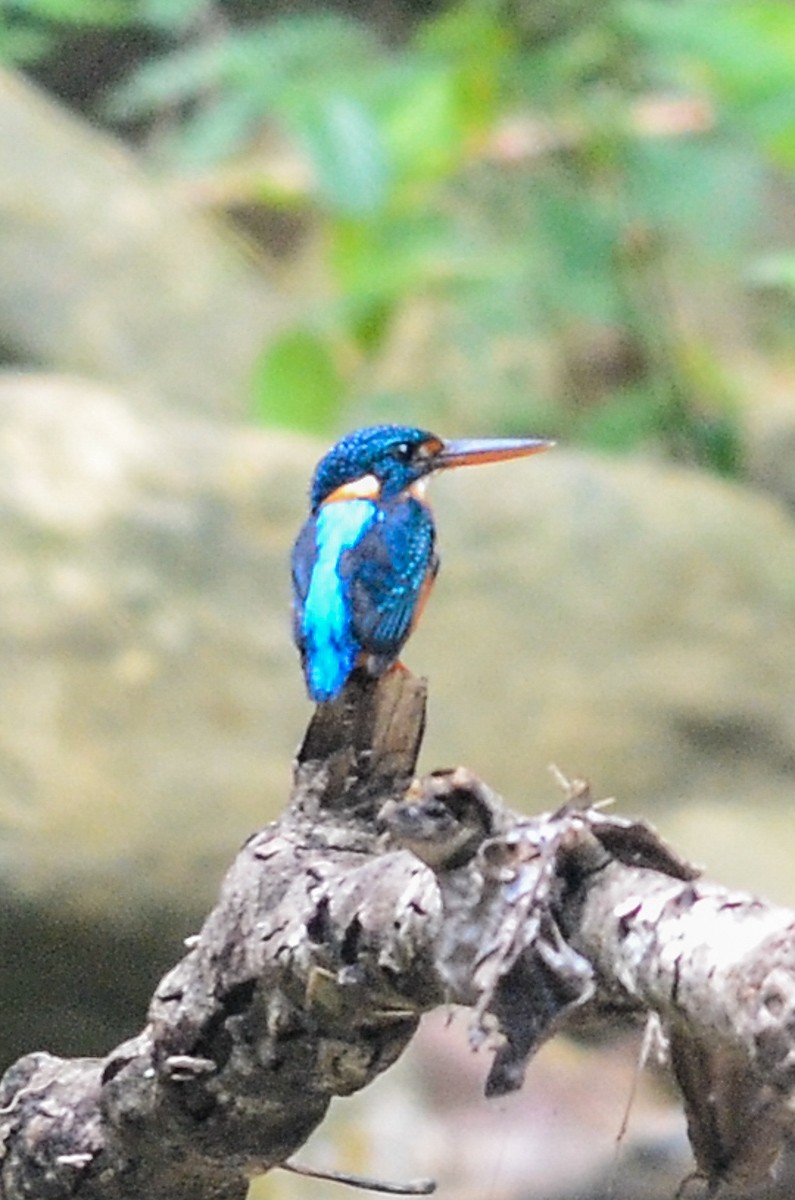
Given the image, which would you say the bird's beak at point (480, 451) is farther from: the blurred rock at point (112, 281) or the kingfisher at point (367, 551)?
the blurred rock at point (112, 281)

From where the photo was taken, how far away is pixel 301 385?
335 centimetres

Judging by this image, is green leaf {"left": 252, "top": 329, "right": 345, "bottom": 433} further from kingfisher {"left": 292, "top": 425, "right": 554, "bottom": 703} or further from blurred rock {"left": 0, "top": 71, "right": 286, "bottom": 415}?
kingfisher {"left": 292, "top": 425, "right": 554, "bottom": 703}

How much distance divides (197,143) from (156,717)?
A: 3.61ft

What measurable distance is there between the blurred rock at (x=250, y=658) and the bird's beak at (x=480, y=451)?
118 cm

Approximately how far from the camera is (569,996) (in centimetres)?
79

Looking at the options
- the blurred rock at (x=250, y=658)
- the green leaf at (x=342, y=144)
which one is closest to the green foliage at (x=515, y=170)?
the green leaf at (x=342, y=144)

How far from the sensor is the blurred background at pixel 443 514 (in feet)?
7.82

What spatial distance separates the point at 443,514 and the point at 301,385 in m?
0.50

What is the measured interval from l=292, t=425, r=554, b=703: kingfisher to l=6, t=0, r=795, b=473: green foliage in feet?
4.23

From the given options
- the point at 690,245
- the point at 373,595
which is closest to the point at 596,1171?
the point at 373,595

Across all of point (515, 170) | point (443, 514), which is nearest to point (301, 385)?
point (443, 514)

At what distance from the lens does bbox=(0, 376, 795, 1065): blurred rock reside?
244 cm

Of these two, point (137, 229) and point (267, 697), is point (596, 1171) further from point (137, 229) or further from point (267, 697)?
point (137, 229)

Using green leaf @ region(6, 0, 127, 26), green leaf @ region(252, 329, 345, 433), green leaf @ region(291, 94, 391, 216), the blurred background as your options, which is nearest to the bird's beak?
the blurred background
